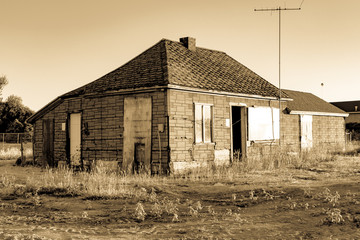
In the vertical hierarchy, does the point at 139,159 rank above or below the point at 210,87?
below

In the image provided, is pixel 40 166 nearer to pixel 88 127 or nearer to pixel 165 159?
pixel 88 127

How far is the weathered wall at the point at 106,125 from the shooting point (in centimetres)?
1458

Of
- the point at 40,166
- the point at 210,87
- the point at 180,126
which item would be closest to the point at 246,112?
the point at 210,87

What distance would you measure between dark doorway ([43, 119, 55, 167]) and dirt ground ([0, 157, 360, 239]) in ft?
26.8

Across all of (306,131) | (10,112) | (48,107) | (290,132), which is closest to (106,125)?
(48,107)

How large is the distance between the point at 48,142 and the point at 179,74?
7767mm

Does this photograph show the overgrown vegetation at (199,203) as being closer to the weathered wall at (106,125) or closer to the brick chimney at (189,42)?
the weathered wall at (106,125)

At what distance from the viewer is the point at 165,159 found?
14344 mm

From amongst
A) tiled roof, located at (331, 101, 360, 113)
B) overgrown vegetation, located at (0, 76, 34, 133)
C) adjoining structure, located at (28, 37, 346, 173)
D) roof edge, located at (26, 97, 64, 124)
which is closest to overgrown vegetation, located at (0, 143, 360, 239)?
adjoining structure, located at (28, 37, 346, 173)

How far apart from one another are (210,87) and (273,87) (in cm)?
577

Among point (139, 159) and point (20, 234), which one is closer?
point (20, 234)

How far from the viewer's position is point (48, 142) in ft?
63.4

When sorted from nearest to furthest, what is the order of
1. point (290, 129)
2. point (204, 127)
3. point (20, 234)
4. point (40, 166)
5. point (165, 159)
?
point (20, 234) < point (165, 159) < point (204, 127) < point (40, 166) < point (290, 129)

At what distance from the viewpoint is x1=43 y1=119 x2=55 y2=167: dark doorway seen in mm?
19188
